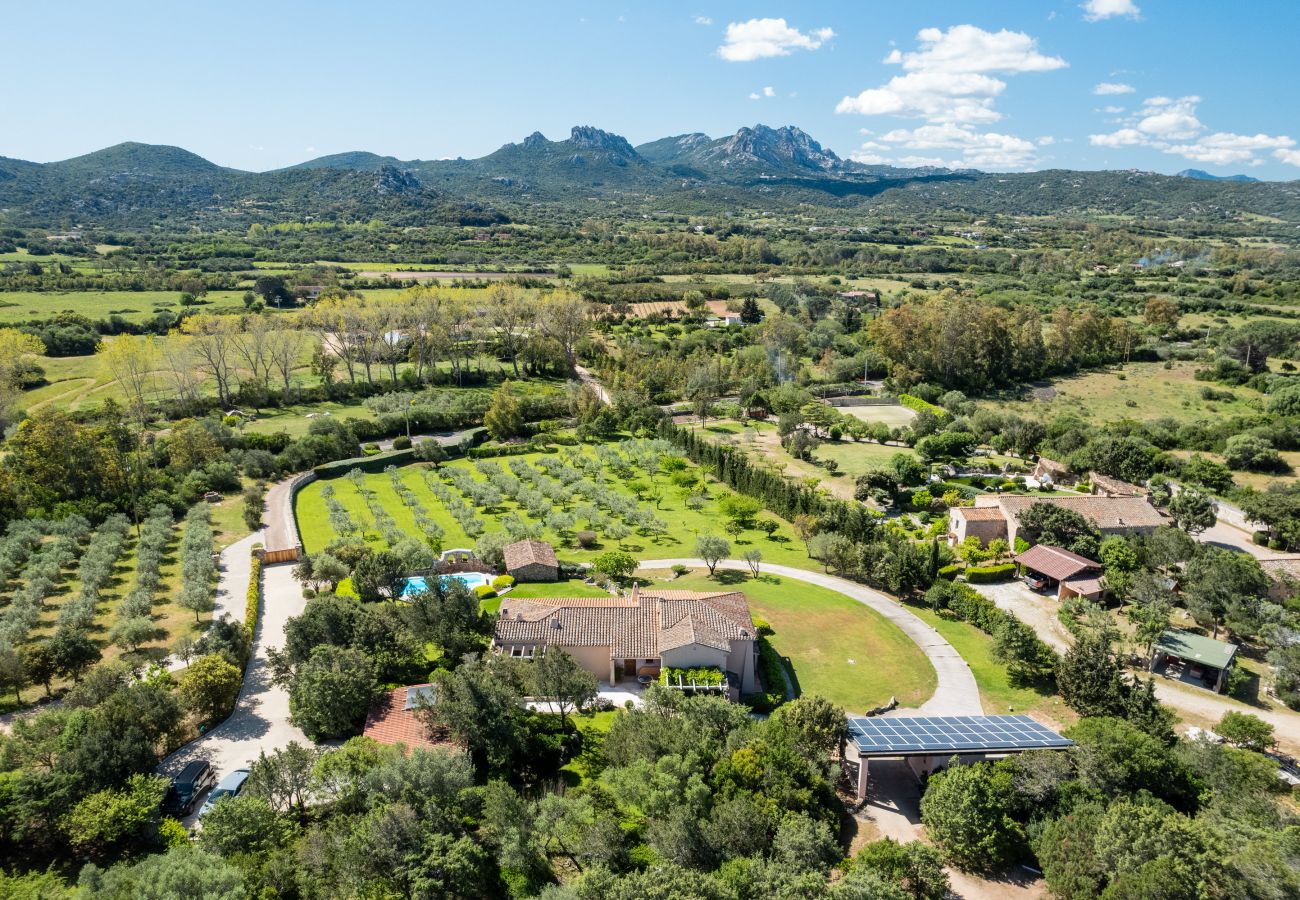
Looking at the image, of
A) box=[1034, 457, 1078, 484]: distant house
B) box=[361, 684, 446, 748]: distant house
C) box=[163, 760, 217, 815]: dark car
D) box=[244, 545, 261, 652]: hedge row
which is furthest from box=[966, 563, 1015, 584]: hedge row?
box=[163, 760, 217, 815]: dark car

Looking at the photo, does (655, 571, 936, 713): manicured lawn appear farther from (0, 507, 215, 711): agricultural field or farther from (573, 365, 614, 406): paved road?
(573, 365, 614, 406): paved road

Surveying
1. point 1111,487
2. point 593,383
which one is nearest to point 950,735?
point 1111,487

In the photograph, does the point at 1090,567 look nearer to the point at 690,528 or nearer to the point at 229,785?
the point at 690,528

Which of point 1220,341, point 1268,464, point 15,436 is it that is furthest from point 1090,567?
→ point 1220,341

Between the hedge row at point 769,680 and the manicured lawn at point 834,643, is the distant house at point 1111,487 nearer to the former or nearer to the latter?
the manicured lawn at point 834,643

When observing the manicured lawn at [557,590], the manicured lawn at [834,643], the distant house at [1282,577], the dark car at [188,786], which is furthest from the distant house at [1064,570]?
the dark car at [188,786]

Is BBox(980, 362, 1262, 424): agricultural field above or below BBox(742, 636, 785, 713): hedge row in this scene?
above

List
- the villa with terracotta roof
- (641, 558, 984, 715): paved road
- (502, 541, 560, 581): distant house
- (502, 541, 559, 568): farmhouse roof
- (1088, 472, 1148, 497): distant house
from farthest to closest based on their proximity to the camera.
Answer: (1088, 472, 1148, 497): distant house → (502, 541, 559, 568): farmhouse roof → (502, 541, 560, 581): distant house → the villa with terracotta roof → (641, 558, 984, 715): paved road
